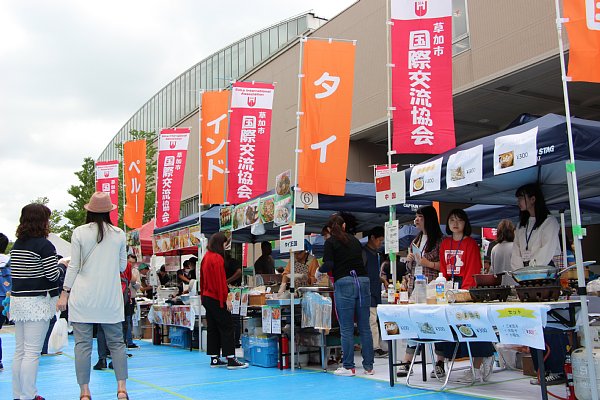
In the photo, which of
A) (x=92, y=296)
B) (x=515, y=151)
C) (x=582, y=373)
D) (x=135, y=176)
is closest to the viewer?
(x=582, y=373)

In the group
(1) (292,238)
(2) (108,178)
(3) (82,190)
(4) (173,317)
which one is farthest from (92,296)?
(3) (82,190)

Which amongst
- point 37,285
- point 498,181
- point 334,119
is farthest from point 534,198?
point 37,285

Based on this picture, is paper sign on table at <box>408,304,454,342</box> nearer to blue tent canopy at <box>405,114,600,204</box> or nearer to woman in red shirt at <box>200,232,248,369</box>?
blue tent canopy at <box>405,114,600,204</box>

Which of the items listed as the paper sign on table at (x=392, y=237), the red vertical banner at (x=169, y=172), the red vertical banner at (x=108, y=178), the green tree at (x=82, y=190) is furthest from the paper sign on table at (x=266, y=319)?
the green tree at (x=82, y=190)

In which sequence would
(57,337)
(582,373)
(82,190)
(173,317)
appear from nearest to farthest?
(582,373)
(57,337)
(173,317)
(82,190)

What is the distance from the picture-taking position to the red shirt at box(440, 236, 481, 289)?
613 centimetres

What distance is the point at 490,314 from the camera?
4.83 meters

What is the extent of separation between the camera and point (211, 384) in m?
6.77

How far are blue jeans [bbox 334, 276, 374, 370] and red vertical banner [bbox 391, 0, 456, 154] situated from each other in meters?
1.64

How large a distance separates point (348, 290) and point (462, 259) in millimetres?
1383

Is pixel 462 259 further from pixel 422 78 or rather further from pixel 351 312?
pixel 422 78

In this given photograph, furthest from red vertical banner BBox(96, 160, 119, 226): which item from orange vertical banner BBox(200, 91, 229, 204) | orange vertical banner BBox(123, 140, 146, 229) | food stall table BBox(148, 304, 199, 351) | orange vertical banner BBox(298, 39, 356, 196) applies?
orange vertical banner BBox(298, 39, 356, 196)

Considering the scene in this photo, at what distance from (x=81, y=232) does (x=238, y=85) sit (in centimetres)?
579

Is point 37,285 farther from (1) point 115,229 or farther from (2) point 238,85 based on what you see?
(2) point 238,85
